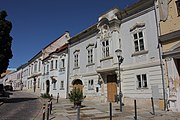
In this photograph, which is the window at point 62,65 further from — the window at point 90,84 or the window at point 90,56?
the window at point 90,84

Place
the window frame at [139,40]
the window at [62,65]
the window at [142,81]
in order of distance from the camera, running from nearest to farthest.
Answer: the window at [142,81]
the window frame at [139,40]
the window at [62,65]

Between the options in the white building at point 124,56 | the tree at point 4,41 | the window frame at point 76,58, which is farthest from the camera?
the window frame at point 76,58

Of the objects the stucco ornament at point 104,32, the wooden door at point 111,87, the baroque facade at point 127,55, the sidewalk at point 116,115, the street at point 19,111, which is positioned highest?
the stucco ornament at point 104,32

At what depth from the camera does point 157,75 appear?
1313 cm

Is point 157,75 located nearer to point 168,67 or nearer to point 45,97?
point 168,67

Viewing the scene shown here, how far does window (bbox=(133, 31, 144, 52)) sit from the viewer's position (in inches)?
582

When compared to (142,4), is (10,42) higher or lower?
lower

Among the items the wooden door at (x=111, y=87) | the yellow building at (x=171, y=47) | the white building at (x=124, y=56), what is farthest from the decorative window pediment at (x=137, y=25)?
the wooden door at (x=111, y=87)

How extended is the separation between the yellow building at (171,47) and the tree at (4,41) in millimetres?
15253

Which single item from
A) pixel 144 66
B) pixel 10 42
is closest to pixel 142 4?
pixel 144 66

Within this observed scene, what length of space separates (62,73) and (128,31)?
44.3ft

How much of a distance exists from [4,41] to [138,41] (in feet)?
45.1

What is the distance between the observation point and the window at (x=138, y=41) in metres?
14.8

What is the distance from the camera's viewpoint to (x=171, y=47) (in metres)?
12.2
